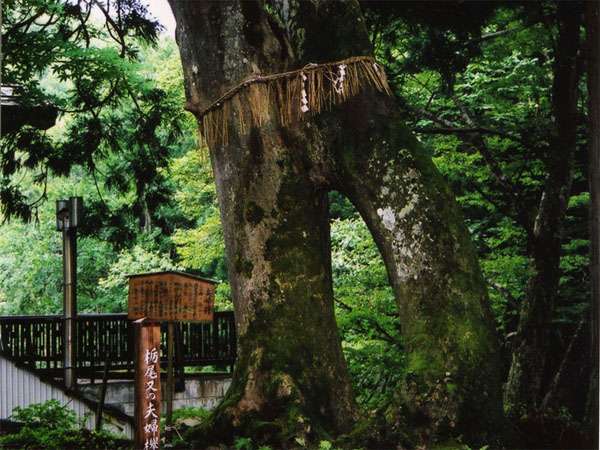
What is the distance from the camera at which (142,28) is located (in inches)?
410

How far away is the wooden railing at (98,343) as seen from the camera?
11.5 m

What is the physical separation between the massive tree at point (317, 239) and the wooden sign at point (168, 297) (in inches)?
37.6

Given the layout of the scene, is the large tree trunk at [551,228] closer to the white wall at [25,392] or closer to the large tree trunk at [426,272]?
the large tree trunk at [426,272]

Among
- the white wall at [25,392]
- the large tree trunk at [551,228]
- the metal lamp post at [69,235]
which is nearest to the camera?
the large tree trunk at [551,228]

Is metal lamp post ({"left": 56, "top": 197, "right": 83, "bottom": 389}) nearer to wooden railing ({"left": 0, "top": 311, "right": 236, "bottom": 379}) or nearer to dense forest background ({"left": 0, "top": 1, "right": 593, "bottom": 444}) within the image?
dense forest background ({"left": 0, "top": 1, "right": 593, "bottom": 444})

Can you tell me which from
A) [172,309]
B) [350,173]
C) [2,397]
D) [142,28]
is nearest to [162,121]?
[142,28]

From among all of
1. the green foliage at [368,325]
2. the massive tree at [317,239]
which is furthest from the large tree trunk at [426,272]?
the green foliage at [368,325]

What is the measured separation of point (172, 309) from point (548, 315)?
4.58 metres

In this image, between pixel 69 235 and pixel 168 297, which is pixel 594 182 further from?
pixel 69 235

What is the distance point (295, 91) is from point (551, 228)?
4.28m

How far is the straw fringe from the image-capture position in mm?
6094

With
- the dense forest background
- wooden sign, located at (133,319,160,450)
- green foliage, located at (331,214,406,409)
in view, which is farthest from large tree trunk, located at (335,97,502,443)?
the dense forest background

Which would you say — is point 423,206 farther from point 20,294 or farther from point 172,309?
point 20,294

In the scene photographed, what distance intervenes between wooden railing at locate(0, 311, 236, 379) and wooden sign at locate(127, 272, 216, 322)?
4134mm
